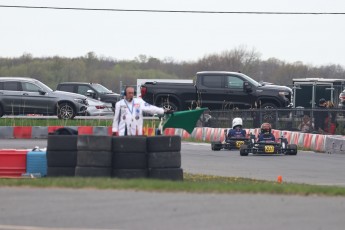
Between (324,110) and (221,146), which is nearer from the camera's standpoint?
(221,146)

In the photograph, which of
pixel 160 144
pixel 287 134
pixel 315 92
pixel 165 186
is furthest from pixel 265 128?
pixel 315 92

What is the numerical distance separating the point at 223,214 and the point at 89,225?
1624mm

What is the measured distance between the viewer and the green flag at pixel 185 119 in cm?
1722

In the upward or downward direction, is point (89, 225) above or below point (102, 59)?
below

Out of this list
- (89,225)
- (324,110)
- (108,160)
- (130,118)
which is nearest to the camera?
(89,225)

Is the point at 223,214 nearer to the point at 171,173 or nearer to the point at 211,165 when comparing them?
the point at 171,173

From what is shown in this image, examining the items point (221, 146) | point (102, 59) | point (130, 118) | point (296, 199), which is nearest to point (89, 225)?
point (296, 199)

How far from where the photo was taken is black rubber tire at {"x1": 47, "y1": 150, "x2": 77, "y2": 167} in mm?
14289

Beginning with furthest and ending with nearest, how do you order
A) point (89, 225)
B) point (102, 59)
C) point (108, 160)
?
point (102, 59) < point (108, 160) < point (89, 225)

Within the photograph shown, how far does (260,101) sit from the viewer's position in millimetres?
33719

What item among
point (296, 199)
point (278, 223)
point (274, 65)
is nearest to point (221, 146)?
point (296, 199)

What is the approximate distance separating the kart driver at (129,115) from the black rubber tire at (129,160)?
11.6 feet

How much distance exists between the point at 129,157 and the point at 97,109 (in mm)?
23834

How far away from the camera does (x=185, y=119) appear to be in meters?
17.3
